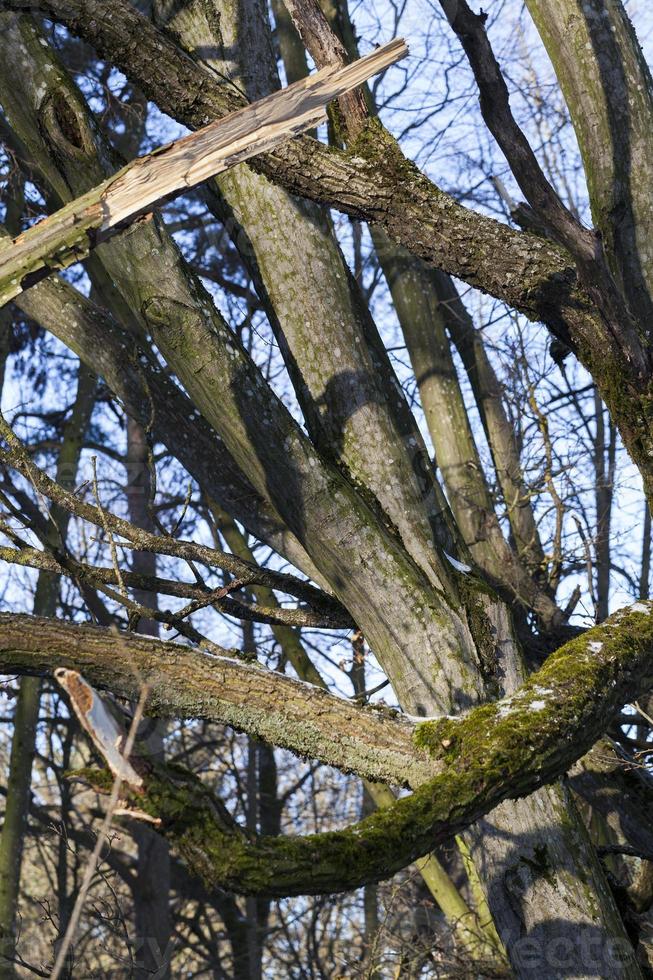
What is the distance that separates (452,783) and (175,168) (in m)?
1.68

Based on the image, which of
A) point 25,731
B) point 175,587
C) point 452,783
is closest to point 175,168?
point 452,783

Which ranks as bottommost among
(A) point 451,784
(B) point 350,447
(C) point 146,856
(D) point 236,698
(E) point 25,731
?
(A) point 451,784

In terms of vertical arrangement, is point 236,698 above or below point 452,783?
above

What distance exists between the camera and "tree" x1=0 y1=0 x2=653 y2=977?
2320 mm

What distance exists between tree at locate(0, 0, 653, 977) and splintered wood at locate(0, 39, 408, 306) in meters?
0.01

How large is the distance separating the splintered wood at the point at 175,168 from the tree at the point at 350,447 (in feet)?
0.05

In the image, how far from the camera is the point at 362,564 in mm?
3240

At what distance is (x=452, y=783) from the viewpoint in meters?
1.97

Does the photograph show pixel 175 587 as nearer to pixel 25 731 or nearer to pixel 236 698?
pixel 236 698

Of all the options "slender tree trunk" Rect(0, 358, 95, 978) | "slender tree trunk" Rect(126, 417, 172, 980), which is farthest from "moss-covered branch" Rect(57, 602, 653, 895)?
"slender tree trunk" Rect(126, 417, 172, 980)

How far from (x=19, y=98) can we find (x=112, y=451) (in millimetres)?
6652

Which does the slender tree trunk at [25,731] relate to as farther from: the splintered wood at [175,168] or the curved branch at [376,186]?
the splintered wood at [175,168]

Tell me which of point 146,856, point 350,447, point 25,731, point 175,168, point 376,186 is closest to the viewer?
point 175,168

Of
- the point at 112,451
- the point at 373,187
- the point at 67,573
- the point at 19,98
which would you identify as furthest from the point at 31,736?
the point at 373,187
